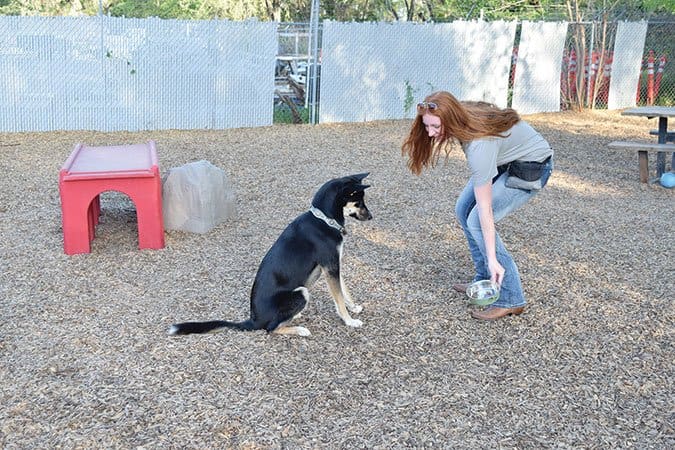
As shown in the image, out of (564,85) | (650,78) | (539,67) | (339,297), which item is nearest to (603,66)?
(564,85)

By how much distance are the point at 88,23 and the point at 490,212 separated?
9974mm

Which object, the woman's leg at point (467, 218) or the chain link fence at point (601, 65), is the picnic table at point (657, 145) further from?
the chain link fence at point (601, 65)

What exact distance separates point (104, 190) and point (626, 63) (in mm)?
14216

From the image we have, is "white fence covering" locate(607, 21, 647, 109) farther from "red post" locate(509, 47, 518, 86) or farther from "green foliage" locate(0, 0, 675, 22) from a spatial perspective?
"red post" locate(509, 47, 518, 86)

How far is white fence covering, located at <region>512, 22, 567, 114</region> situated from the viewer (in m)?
16.0

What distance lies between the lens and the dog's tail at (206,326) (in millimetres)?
4285

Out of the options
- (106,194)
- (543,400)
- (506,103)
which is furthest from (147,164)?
(506,103)

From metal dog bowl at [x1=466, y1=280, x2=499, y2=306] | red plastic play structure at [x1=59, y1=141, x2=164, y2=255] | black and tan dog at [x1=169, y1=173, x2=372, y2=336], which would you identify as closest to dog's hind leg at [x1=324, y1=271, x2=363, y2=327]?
black and tan dog at [x1=169, y1=173, x2=372, y2=336]

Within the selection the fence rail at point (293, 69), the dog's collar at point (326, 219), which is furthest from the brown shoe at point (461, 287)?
the fence rail at point (293, 69)

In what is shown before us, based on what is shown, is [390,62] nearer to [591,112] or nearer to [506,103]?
[506,103]

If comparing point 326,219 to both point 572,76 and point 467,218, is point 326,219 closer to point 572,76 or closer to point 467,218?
point 467,218

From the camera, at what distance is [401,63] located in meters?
14.4

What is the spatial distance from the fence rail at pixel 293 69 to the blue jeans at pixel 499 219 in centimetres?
904

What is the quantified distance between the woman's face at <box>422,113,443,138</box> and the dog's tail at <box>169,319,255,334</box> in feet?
5.13
